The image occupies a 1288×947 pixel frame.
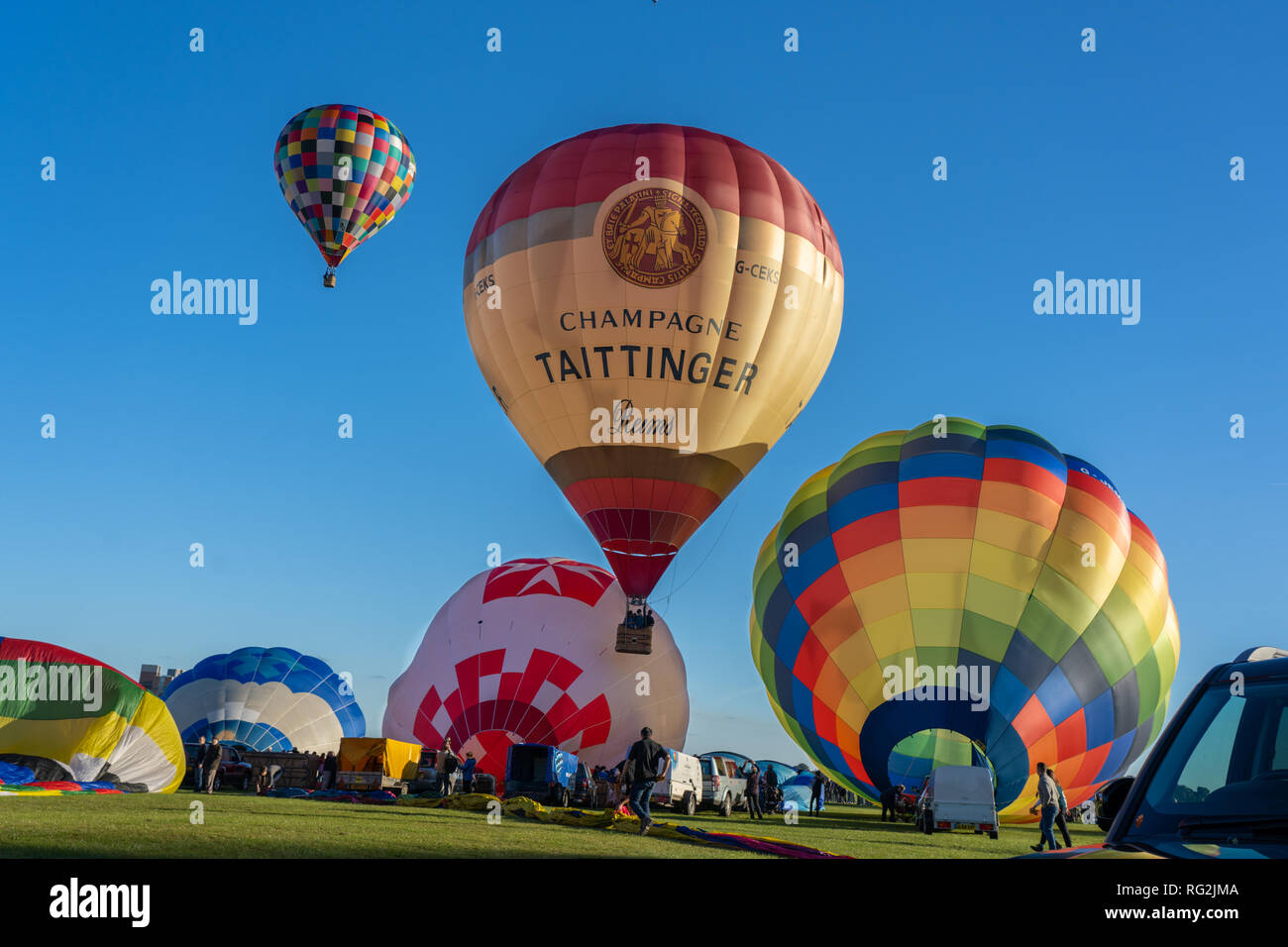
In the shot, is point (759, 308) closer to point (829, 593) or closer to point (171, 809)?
point (829, 593)

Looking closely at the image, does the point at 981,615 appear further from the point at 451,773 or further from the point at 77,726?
the point at 77,726

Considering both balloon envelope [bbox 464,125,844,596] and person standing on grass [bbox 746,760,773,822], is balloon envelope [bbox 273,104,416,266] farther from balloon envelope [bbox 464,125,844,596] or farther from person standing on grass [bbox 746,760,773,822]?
person standing on grass [bbox 746,760,773,822]

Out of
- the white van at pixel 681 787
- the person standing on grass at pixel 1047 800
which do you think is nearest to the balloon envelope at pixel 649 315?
the white van at pixel 681 787

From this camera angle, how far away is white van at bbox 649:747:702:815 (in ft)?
76.7

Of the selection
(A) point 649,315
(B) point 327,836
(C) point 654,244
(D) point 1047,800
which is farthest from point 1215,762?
(C) point 654,244

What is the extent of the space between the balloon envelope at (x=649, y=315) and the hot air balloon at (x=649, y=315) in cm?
3

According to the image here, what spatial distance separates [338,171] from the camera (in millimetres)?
29062

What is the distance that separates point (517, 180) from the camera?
22.2m

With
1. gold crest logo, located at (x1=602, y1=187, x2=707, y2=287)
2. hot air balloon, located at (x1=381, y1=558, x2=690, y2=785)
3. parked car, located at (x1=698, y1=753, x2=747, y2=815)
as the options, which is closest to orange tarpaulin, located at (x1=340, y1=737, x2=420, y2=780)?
hot air balloon, located at (x1=381, y1=558, x2=690, y2=785)

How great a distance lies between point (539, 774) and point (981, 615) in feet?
31.1

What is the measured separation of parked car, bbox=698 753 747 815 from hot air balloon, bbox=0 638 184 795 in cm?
1142
